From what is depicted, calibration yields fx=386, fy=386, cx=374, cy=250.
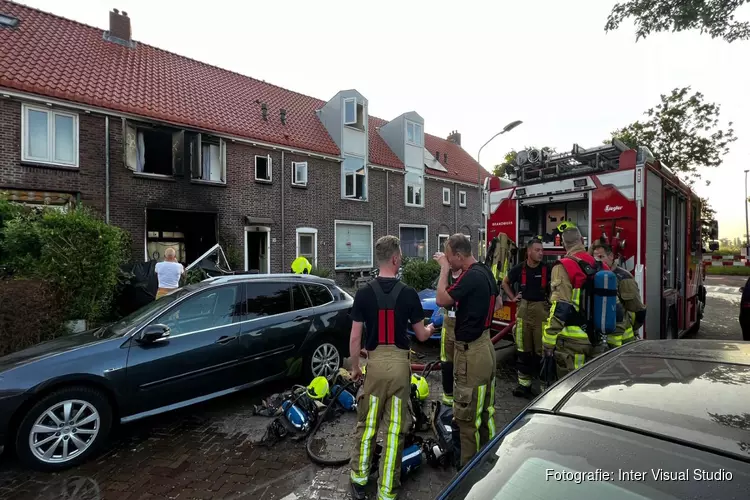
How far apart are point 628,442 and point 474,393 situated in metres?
1.89

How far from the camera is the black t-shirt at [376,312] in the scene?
9.52 ft

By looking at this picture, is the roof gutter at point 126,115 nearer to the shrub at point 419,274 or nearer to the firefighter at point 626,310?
the shrub at point 419,274

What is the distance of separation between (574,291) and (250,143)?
487 inches

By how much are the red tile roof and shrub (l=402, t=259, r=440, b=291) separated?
20.3 ft

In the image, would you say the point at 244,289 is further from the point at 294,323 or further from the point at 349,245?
the point at 349,245

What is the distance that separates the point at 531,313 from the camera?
5094 millimetres

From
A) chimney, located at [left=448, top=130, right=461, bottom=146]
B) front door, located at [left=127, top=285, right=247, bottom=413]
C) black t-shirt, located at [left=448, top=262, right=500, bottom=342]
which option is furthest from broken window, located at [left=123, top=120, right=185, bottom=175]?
chimney, located at [left=448, top=130, right=461, bottom=146]

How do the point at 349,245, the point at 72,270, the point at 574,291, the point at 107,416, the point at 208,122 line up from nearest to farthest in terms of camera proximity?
the point at 107,416 → the point at 574,291 → the point at 72,270 → the point at 208,122 → the point at 349,245

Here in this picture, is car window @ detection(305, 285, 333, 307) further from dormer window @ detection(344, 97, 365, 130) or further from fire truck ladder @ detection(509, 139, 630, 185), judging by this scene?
dormer window @ detection(344, 97, 365, 130)

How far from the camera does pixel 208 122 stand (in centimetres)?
1292

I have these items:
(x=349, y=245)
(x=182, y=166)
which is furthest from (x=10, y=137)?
(x=349, y=245)

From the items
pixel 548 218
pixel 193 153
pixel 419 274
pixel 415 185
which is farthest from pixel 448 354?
pixel 415 185

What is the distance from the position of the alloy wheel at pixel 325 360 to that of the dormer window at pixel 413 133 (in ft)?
53.5

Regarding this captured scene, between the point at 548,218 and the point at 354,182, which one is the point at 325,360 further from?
the point at 354,182
